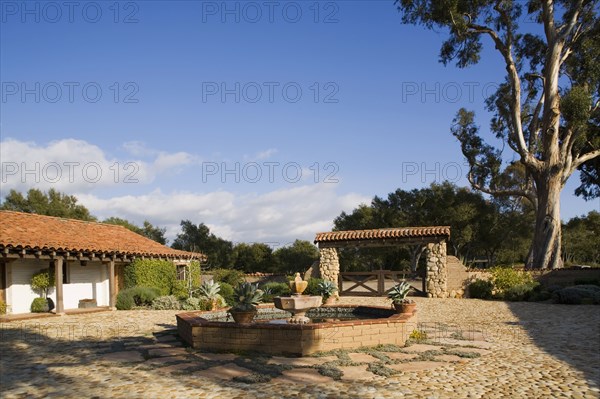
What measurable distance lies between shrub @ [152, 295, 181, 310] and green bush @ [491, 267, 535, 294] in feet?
42.6

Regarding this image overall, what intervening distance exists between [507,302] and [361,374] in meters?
13.5

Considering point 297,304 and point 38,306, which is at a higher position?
point 297,304

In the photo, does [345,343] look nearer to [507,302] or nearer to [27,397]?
[27,397]

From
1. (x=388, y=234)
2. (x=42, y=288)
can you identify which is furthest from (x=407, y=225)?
(x=42, y=288)

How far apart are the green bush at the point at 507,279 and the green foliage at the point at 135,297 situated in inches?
553

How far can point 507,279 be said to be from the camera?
1966cm

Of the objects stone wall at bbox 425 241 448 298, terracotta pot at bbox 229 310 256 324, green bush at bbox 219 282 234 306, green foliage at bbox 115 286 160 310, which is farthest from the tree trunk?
terracotta pot at bbox 229 310 256 324

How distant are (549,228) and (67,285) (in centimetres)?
2354

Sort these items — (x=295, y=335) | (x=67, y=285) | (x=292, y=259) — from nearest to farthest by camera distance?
(x=295, y=335)
(x=67, y=285)
(x=292, y=259)

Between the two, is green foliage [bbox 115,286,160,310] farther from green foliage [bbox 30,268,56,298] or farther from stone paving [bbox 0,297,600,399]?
stone paving [bbox 0,297,600,399]

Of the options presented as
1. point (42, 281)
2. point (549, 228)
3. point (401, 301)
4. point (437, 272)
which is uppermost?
point (549, 228)

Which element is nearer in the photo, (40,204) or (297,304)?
(297,304)

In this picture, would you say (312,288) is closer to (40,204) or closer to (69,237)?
(69,237)

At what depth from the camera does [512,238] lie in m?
38.6
